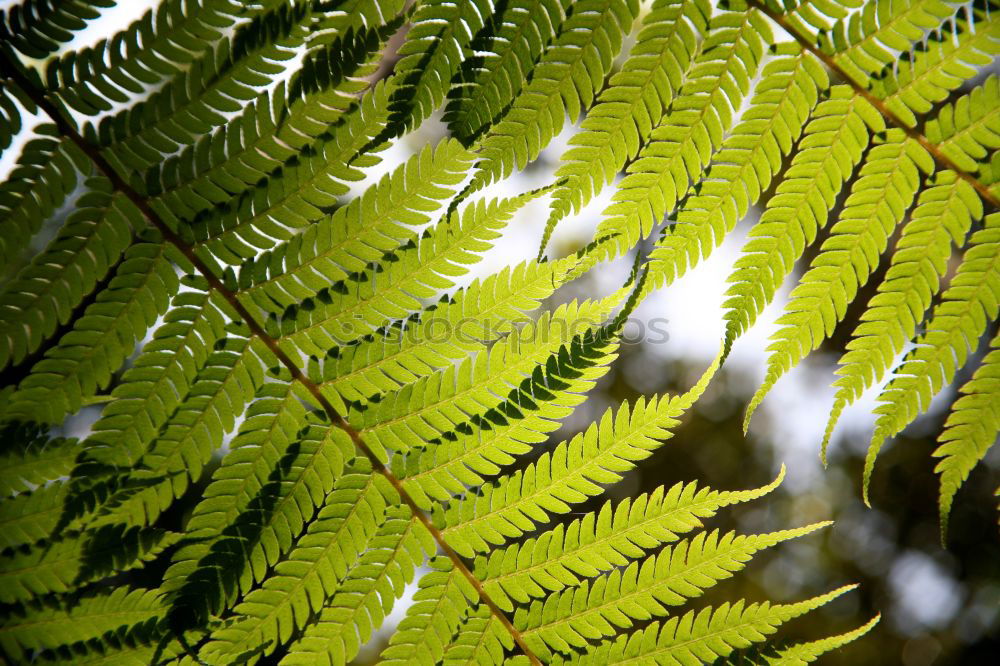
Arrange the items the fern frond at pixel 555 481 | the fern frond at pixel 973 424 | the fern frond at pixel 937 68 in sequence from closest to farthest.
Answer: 1. the fern frond at pixel 937 68
2. the fern frond at pixel 973 424
3. the fern frond at pixel 555 481

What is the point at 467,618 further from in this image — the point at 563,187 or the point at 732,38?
the point at 732,38

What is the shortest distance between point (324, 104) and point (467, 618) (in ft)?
3.90

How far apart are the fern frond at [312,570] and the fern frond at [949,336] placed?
1078mm

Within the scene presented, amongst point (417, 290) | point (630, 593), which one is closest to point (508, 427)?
point (417, 290)

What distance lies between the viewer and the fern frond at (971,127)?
3.91ft

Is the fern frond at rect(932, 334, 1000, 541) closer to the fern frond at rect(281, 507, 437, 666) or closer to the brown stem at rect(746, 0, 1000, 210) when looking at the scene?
the brown stem at rect(746, 0, 1000, 210)

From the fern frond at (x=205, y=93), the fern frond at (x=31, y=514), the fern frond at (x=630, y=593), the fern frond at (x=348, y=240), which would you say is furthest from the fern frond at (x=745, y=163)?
the fern frond at (x=31, y=514)

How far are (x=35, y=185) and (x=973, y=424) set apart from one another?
2007mm

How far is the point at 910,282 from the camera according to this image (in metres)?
1.27

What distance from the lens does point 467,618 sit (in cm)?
142

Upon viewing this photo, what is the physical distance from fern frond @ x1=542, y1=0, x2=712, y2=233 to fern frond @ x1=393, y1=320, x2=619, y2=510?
0.29 metres

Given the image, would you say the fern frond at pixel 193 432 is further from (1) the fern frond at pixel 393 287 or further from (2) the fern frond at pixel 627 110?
(2) the fern frond at pixel 627 110

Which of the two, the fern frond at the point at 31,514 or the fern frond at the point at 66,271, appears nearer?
the fern frond at the point at 66,271

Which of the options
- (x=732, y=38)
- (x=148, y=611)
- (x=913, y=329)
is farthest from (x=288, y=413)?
(x=913, y=329)
